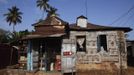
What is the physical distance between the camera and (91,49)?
1989cm

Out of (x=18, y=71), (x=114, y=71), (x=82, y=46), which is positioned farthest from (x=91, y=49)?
(x=18, y=71)

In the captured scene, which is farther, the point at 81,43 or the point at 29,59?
the point at 81,43

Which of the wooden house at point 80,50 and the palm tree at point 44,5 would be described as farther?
the palm tree at point 44,5

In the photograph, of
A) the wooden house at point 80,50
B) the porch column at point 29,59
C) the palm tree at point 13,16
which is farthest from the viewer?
the palm tree at point 13,16

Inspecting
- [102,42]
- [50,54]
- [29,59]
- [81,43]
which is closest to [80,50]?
[81,43]

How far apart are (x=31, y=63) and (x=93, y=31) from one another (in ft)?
22.8

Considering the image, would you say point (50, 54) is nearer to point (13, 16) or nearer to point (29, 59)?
point (29, 59)

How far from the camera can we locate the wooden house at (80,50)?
19.6m

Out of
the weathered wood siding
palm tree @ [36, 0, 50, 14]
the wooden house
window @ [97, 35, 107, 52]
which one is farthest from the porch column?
palm tree @ [36, 0, 50, 14]

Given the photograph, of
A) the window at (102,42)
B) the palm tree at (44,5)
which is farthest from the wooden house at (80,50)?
the palm tree at (44,5)

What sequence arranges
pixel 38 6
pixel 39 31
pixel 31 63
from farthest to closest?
pixel 38 6
pixel 39 31
pixel 31 63

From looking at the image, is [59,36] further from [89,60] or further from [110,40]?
[110,40]

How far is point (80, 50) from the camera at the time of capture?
20.2 m

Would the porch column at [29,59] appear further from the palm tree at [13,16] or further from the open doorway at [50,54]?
the palm tree at [13,16]
